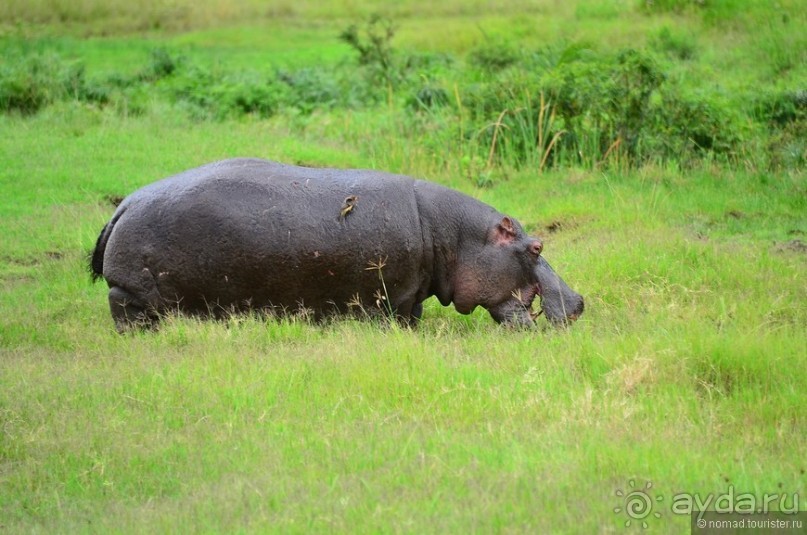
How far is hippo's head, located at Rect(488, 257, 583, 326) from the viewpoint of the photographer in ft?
27.5

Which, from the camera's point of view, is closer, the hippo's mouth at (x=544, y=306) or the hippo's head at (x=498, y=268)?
the hippo's mouth at (x=544, y=306)

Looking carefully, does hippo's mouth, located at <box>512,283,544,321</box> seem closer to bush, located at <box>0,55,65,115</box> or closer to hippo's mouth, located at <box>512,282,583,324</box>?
hippo's mouth, located at <box>512,282,583,324</box>

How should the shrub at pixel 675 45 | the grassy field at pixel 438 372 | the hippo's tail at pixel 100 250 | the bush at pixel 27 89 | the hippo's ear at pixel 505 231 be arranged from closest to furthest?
the grassy field at pixel 438 372 < the hippo's tail at pixel 100 250 < the hippo's ear at pixel 505 231 < the bush at pixel 27 89 < the shrub at pixel 675 45

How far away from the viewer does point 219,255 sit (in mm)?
8125

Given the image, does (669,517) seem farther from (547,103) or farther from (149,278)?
(547,103)

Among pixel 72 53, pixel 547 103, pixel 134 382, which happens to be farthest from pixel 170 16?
pixel 134 382

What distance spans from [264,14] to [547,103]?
51.7 feet

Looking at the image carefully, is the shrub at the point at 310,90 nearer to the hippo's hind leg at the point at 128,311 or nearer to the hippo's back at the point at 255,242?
the hippo's back at the point at 255,242

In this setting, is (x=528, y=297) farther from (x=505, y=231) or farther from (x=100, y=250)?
(x=100, y=250)

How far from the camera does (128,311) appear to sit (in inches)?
327

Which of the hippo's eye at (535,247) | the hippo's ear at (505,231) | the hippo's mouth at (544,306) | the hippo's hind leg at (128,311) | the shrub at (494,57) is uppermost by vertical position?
the hippo's ear at (505,231)

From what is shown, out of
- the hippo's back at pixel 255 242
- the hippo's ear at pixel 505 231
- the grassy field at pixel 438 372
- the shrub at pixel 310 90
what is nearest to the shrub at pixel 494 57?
the shrub at pixel 310 90

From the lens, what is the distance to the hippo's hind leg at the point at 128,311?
825cm

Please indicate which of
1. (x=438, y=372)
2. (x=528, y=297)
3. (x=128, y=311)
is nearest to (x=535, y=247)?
(x=528, y=297)
